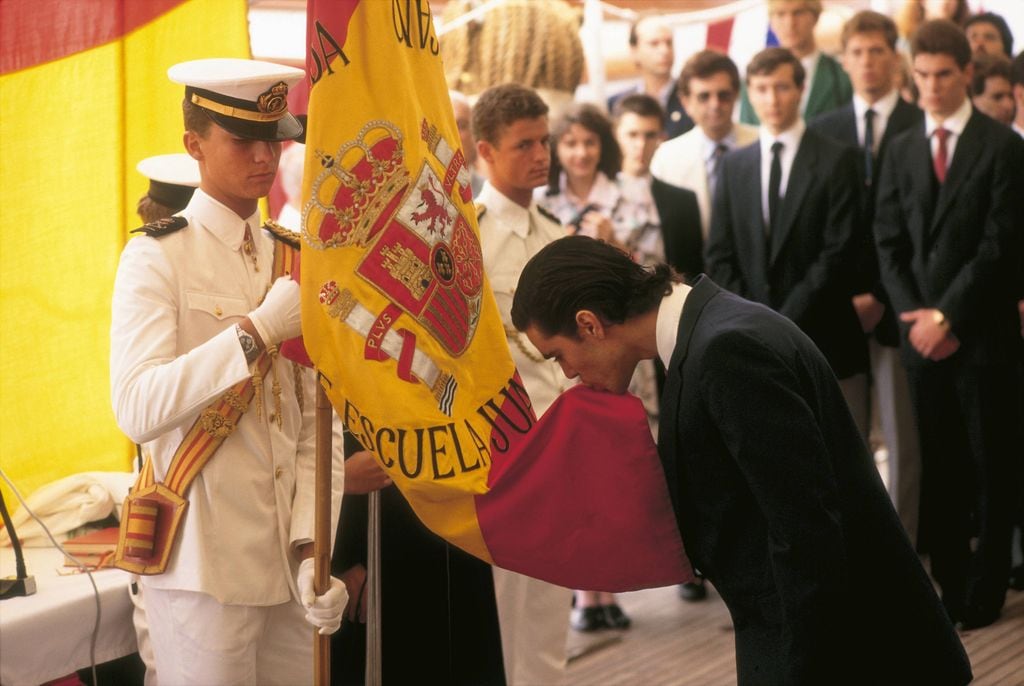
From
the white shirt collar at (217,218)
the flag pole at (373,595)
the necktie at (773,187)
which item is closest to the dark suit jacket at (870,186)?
the necktie at (773,187)

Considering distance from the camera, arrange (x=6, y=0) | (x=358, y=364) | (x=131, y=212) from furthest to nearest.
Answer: (x=131, y=212), (x=6, y=0), (x=358, y=364)

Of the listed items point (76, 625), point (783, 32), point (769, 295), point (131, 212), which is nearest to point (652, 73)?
point (783, 32)

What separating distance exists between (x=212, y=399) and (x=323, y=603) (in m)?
0.47

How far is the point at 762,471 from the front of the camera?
218 cm

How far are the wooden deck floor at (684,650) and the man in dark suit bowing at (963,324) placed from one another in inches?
9.7

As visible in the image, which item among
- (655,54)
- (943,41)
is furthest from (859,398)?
(655,54)

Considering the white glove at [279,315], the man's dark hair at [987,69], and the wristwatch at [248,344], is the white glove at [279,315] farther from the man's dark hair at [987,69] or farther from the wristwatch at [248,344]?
the man's dark hair at [987,69]

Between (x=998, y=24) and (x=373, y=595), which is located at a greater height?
(x=998, y=24)

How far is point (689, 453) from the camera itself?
7.59 ft

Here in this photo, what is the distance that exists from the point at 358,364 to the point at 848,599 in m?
1.03

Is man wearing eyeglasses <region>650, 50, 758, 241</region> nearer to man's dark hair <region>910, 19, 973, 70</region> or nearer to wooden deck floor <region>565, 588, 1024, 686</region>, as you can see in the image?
man's dark hair <region>910, 19, 973, 70</region>

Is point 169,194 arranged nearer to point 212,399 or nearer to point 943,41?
point 212,399

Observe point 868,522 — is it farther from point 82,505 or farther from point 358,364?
point 82,505

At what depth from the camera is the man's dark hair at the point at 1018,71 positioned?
224 inches
